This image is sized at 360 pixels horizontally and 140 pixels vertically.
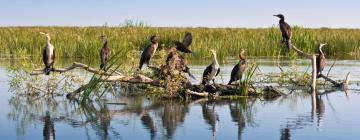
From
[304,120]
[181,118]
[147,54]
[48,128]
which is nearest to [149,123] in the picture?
[181,118]

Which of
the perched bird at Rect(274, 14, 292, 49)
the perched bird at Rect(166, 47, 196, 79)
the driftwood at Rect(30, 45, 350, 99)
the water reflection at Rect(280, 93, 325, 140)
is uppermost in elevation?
the perched bird at Rect(274, 14, 292, 49)

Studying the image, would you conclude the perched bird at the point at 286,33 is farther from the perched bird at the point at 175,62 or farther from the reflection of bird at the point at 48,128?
the reflection of bird at the point at 48,128

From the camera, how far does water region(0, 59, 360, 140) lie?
9305mm

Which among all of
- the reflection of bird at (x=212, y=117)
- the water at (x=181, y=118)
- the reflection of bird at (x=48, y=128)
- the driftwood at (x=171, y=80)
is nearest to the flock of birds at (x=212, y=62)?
the driftwood at (x=171, y=80)

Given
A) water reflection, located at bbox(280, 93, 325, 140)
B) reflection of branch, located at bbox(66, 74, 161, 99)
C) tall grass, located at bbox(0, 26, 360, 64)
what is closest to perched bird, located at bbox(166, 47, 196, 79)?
reflection of branch, located at bbox(66, 74, 161, 99)

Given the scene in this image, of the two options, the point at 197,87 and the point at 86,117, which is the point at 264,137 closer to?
the point at 86,117

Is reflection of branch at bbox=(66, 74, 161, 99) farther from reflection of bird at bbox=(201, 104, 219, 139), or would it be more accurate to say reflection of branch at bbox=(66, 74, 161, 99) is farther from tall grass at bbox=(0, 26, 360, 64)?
tall grass at bbox=(0, 26, 360, 64)

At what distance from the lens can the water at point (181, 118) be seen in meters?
9.30

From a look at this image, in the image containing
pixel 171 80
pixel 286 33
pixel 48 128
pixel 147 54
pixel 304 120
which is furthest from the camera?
Answer: pixel 286 33

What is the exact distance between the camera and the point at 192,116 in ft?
36.0

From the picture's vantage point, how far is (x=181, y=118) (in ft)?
35.2

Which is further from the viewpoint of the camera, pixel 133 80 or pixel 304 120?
pixel 133 80

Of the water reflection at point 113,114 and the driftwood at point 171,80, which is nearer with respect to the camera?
the water reflection at point 113,114

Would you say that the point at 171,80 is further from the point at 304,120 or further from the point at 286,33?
the point at 286,33
